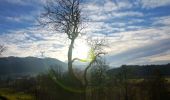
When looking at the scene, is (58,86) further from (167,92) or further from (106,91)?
(167,92)

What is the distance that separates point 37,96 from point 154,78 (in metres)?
14.8

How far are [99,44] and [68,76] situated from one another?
248 inches

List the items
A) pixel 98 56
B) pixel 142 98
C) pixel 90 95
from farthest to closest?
pixel 90 95 → pixel 142 98 → pixel 98 56

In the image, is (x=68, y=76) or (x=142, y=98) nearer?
(x=68, y=76)

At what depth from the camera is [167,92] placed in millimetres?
36312

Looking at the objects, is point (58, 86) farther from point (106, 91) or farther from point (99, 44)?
point (106, 91)

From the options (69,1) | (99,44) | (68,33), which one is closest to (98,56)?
(99,44)

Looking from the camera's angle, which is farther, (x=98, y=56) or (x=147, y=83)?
(x=147, y=83)

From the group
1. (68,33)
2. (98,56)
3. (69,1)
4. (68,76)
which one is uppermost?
(69,1)

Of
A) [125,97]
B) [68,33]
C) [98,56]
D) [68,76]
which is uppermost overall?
[68,33]

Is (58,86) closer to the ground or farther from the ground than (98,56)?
closer to the ground

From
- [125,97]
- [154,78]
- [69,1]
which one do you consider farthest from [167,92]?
[69,1]

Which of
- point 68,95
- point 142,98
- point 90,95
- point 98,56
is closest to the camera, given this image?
point 68,95

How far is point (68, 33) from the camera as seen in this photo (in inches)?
1252
